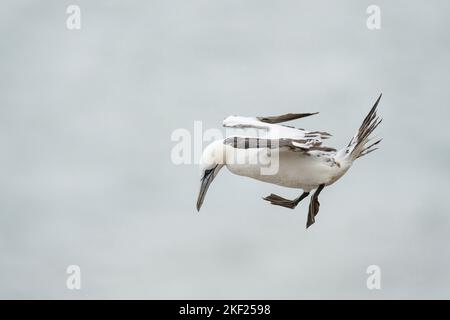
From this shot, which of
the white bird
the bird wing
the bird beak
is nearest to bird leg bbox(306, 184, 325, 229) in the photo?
the white bird

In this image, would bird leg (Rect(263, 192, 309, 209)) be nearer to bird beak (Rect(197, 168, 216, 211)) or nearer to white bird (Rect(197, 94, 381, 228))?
white bird (Rect(197, 94, 381, 228))

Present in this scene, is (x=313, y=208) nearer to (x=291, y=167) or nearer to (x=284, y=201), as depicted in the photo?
(x=284, y=201)

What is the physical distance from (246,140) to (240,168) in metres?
0.96

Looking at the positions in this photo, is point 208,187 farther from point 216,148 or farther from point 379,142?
point 379,142

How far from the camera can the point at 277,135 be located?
86.5ft

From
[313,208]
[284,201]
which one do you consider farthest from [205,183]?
[313,208]

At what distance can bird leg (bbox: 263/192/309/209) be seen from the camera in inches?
1082

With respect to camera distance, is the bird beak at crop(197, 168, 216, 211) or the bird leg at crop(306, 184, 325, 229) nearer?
the bird beak at crop(197, 168, 216, 211)

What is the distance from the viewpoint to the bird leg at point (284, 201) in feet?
90.2

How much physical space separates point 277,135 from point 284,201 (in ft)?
6.15

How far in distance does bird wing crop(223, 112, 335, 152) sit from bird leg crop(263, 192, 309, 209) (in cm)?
149

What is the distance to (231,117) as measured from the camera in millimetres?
27719

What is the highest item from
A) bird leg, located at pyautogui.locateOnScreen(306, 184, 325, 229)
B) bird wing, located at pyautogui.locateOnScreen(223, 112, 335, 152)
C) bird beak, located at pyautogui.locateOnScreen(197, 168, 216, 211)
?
bird wing, located at pyautogui.locateOnScreen(223, 112, 335, 152)

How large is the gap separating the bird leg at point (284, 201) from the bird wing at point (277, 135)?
1487 mm
